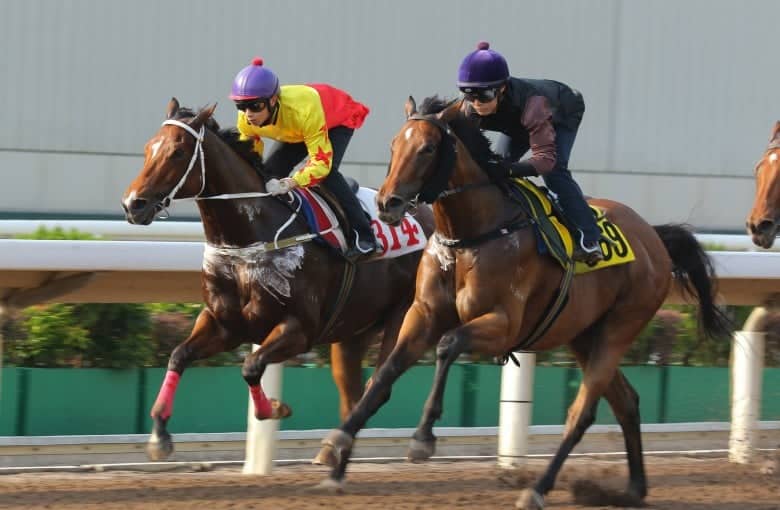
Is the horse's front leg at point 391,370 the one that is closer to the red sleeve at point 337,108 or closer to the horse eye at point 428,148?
the horse eye at point 428,148

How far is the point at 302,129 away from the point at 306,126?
0.03m

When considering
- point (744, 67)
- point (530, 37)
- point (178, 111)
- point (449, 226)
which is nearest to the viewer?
point (449, 226)

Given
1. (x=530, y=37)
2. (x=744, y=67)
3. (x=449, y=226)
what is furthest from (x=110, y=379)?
(x=744, y=67)

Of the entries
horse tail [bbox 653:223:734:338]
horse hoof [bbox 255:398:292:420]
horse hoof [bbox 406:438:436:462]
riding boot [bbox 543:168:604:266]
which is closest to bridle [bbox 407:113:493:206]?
riding boot [bbox 543:168:604:266]

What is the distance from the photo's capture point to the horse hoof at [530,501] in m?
5.67

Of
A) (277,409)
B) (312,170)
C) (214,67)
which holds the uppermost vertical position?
(214,67)

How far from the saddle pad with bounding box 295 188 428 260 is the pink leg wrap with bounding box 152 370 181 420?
89 centimetres

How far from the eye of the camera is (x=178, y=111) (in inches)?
236

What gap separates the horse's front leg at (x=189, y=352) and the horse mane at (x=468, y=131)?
1.29 metres

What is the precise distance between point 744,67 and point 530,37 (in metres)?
3.11

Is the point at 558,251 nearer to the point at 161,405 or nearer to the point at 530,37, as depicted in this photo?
the point at 161,405

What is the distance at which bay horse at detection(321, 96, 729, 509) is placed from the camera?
538 cm

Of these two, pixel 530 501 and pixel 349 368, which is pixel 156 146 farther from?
pixel 530 501

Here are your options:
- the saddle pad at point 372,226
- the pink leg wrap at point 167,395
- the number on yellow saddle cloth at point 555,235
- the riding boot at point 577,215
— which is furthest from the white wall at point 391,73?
the riding boot at point 577,215
